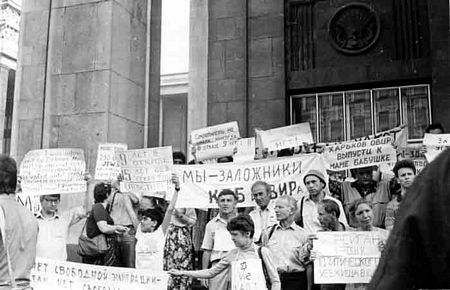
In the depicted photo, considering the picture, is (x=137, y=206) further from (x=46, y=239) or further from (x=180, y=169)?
(x=46, y=239)

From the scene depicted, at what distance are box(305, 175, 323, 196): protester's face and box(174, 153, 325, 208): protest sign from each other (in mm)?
1049

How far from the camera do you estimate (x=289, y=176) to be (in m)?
9.33

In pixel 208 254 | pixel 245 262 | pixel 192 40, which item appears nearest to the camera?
pixel 245 262

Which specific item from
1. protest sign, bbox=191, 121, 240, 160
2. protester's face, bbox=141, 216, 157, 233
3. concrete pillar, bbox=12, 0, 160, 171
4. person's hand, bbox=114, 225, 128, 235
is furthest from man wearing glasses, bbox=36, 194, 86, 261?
protest sign, bbox=191, 121, 240, 160

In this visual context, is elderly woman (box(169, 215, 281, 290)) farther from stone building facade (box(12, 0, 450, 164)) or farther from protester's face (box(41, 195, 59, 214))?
stone building facade (box(12, 0, 450, 164))

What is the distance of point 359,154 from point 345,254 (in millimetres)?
3032

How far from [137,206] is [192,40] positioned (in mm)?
7869

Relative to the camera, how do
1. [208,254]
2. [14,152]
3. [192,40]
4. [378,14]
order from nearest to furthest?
[208,254] < [14,152] < [378,14] < [192,40]

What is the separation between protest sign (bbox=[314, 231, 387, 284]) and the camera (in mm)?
6824

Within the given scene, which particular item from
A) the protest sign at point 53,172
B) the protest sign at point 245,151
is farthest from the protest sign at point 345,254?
the protest sign at point 53,172

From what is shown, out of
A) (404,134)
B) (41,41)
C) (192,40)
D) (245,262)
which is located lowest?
(245,262)

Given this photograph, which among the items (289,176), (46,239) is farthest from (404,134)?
(46,239)

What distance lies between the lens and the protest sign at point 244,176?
9.23m

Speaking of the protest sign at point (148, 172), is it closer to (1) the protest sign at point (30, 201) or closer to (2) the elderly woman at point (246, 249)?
(1) the protest sign at point (30, 201)
